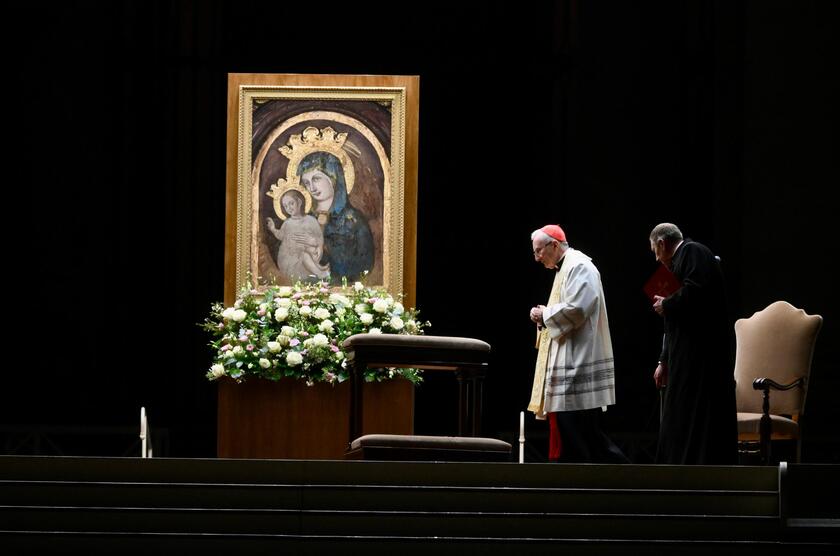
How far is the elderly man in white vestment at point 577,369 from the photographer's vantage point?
7180mm

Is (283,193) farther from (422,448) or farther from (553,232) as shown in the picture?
(422,448)

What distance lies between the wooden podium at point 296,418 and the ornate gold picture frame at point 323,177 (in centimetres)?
86

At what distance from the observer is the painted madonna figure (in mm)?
8602

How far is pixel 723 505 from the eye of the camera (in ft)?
16.9

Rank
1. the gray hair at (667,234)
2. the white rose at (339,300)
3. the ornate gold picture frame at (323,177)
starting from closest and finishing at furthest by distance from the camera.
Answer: the gray hair at (667,234) < the white rose at (339,300) < the ornate gold picture frame at (323,177)

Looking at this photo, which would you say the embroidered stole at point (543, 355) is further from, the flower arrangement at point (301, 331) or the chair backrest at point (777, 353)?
the chair backrest at point (777, 353)

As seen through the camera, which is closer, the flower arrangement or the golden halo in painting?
the flower arrangement

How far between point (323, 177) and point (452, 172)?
94 cm

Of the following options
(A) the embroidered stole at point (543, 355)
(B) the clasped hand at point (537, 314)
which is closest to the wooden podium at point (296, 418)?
(A) the embroidered stole at point (543, 355)

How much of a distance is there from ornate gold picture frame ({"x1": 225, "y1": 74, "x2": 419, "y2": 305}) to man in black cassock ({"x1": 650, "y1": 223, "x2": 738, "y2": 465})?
2.38m

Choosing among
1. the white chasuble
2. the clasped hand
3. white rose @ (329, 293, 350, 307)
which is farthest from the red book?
white rose @ (329, 293, 350, 307)

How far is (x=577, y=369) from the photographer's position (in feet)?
23.7

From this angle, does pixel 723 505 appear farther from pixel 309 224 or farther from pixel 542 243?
pixel 309 224

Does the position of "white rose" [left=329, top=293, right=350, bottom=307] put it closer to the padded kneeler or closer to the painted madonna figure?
the painted madonna figure
